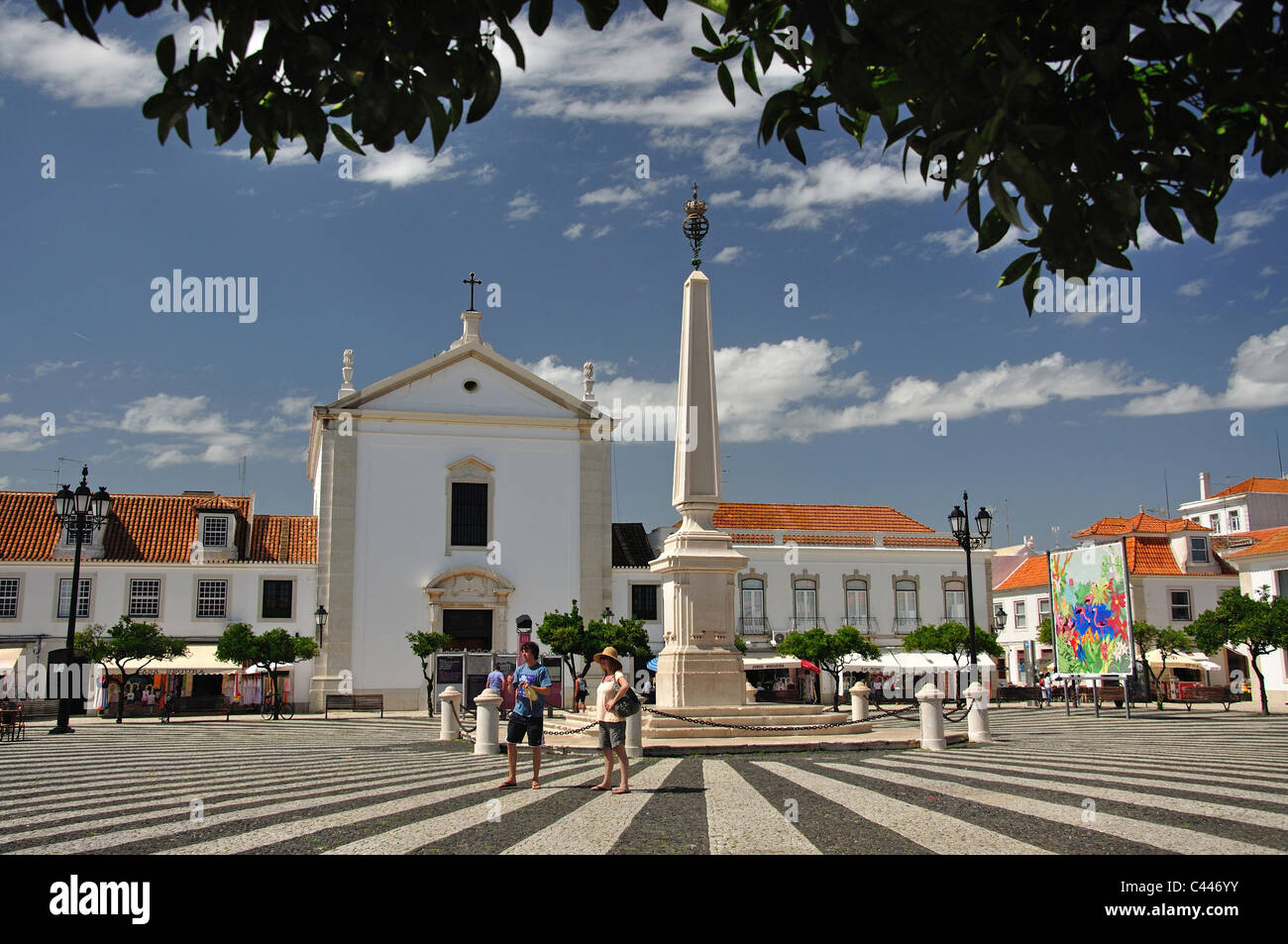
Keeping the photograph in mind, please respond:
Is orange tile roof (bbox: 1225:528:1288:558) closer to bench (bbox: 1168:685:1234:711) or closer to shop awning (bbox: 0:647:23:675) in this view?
bench (bbox: 1168:685:1234:711)

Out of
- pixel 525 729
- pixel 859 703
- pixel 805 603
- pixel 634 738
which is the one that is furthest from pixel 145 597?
pixel 525 729

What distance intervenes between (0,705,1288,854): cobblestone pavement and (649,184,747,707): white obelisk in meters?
2.97

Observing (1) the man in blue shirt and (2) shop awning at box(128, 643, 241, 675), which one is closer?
(1) the man in blue shirt

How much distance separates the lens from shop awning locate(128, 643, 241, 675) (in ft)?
110

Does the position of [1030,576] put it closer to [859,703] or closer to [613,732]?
[859,703]

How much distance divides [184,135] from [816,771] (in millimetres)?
10388

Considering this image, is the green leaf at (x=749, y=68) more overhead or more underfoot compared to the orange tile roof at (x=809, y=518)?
more underfoot

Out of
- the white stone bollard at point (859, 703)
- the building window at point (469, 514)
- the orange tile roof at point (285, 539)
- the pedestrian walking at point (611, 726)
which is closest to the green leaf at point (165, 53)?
the pedestrian walking at point (611, 726)

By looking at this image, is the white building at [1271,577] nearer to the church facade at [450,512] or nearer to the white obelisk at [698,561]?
the church facade at [450,512]

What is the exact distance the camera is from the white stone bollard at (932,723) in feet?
51.9

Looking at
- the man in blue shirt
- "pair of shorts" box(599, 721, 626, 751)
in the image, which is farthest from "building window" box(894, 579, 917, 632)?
"pair of shorts" box(599, 721, 626, 751)

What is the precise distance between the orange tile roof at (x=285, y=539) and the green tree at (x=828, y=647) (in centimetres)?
1770

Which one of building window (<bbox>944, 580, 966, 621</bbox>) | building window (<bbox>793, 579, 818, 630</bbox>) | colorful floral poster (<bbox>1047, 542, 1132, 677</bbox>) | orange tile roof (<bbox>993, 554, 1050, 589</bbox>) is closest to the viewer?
colorful floral poster (<bbox>1047, 542, 1132, 677</bbox>)

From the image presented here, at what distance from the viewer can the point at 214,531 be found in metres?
37.5
